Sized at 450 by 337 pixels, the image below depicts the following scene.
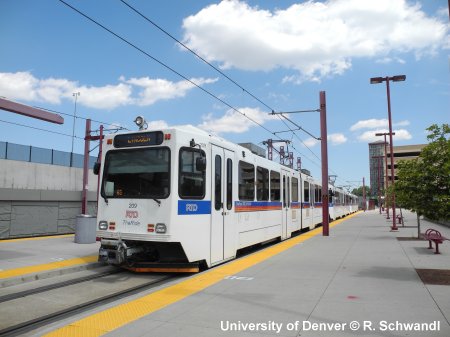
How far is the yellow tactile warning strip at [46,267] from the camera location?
28.2 ft

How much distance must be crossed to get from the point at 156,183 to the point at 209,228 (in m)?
1.67

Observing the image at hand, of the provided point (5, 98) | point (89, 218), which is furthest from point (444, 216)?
point (89, 218)

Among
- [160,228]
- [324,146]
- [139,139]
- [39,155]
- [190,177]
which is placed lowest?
[160,228]

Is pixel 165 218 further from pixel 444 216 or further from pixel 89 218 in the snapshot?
pixel 89 218

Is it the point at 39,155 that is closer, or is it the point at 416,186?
the point at 416,186

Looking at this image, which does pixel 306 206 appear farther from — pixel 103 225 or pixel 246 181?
pixel 103 225

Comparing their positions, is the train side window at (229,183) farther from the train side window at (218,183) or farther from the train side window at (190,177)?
the train side window at (190,177)

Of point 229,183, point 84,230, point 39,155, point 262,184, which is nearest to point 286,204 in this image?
point 262,184

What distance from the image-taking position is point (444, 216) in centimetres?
830

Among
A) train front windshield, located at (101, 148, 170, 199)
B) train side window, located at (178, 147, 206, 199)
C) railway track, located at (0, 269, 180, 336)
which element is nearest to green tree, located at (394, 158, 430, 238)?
train side window, located at (178, 147, 206, 199)

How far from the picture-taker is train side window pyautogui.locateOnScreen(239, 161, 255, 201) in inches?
452

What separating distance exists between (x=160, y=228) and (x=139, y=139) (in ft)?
6.78

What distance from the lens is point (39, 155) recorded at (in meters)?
17.1

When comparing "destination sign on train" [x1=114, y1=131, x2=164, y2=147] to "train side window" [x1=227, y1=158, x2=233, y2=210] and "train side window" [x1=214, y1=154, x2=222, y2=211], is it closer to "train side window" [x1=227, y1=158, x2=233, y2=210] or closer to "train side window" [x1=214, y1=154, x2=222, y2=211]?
"train side window" [x1=214, y1=154, x2=222, y2=211]
